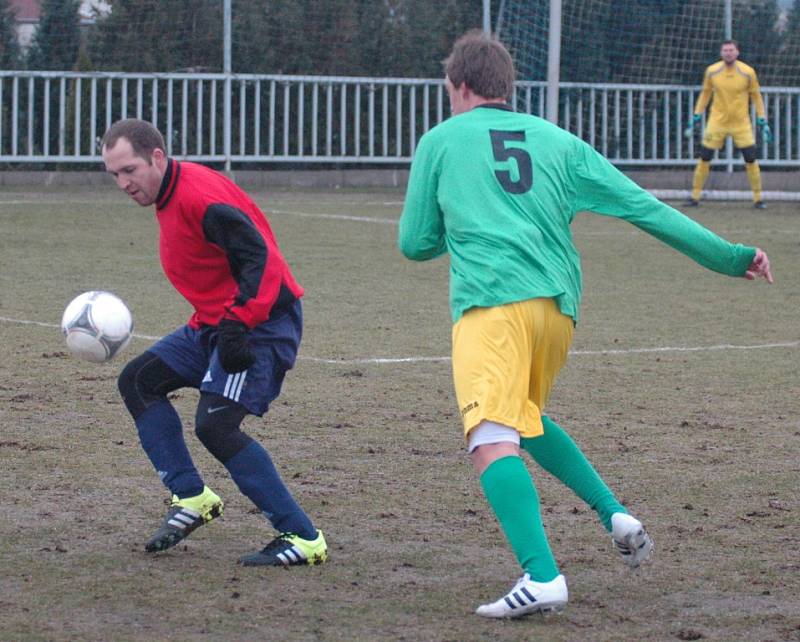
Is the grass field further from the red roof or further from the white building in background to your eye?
the red roof

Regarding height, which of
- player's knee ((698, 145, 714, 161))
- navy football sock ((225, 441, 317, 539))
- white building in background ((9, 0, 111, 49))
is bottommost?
navy football sock ((225, 441, 317, 539))

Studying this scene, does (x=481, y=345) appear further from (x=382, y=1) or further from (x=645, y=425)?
(x=382, y=1)

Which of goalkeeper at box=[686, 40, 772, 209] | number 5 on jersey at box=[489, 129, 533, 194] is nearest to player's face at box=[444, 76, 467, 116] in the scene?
number 5 on jersey at box=[489, 129, 533, 194]

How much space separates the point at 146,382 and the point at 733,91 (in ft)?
49.5

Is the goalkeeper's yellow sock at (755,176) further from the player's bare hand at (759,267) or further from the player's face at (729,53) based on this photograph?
the player's bare hand at (759,267)

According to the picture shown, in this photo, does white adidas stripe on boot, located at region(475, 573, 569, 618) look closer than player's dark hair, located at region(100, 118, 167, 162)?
Yes

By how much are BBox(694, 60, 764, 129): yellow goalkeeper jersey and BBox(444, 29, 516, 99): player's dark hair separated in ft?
49.0

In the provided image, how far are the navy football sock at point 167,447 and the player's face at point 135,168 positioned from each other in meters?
0.74

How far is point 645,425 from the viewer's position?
23.3 ft

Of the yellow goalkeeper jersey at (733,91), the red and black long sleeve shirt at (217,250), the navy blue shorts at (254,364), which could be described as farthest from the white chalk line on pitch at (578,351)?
the yellow goalkeeper jersey at (733,91)

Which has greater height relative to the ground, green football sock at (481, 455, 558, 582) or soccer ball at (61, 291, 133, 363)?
soccer ball at (61, 291, 133, 363)

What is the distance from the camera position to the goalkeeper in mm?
18781

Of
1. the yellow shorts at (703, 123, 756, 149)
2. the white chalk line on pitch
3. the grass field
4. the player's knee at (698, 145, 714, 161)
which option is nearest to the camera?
the grass field

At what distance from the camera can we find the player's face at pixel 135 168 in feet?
15.5
